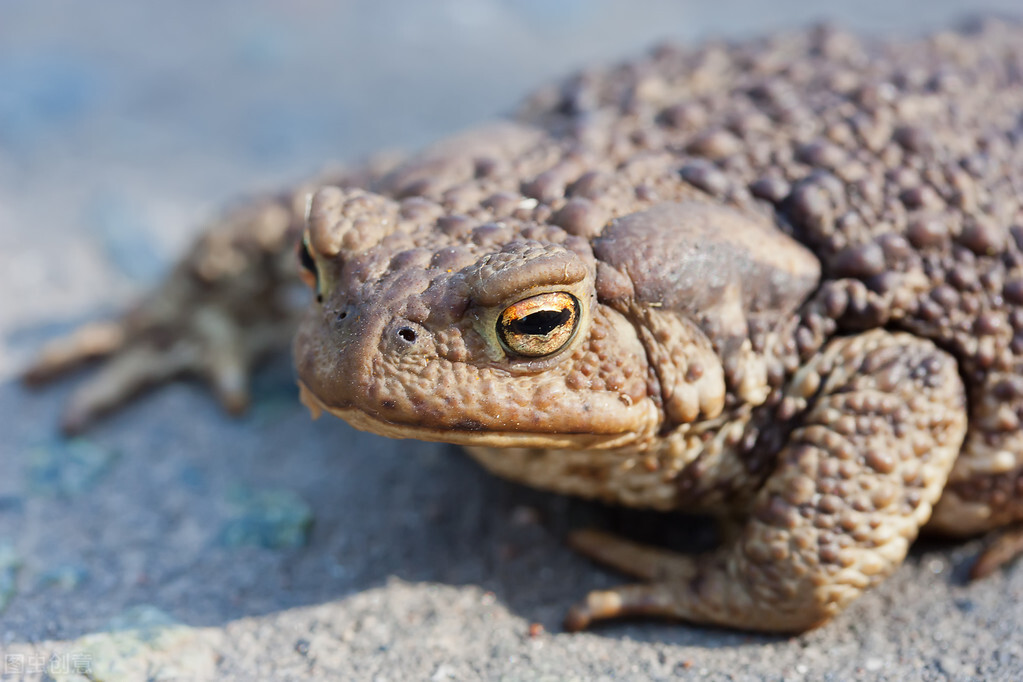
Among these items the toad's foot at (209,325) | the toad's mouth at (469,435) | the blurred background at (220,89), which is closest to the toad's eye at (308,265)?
the toad's mouth at (469,435)

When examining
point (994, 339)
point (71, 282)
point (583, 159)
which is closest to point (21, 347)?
point (71, 282)

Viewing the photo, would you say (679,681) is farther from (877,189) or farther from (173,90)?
(173,90)

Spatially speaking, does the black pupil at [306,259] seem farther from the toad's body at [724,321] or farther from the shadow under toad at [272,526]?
the shadow under toad at [272,526]

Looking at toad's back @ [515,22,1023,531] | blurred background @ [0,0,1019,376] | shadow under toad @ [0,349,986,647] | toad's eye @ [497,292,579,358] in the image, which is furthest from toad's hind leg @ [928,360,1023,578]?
blurred background @ [0,0,1019,376]

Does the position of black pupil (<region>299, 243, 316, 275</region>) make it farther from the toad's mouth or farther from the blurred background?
the blurred background

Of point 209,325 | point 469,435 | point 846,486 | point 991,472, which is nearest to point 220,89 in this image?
point 209,325

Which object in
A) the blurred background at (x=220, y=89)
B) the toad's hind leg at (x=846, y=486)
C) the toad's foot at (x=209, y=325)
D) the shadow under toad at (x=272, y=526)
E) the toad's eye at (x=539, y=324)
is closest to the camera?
the toad's eye at (x=539, y=324)
